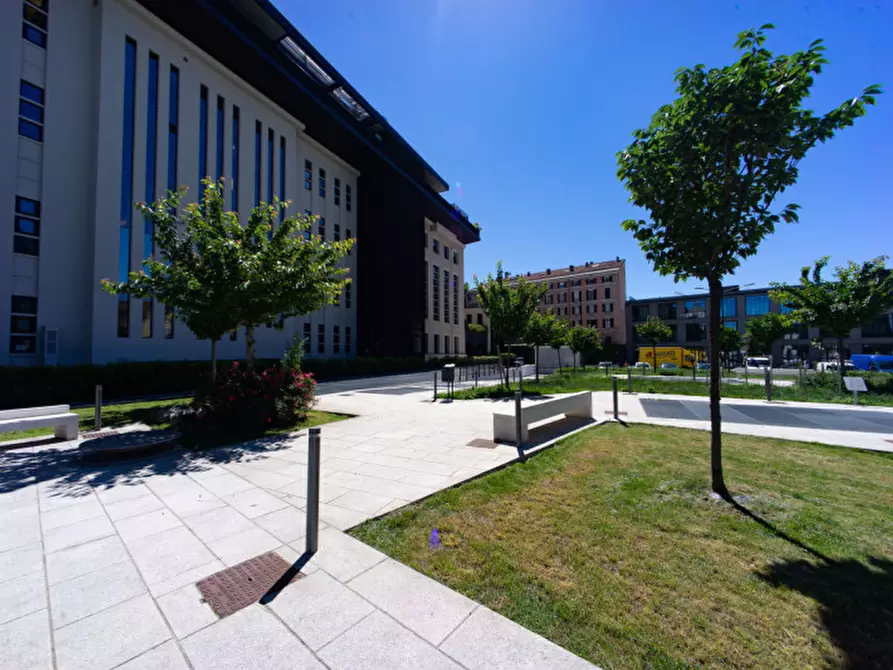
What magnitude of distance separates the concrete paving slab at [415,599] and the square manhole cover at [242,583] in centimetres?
59

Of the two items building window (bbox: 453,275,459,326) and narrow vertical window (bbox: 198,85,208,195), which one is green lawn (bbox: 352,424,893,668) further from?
building window (bbox: 453,275,459,326)

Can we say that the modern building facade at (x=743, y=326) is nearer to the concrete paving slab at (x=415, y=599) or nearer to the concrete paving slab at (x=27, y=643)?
the concrete paving slab at (x=415, y=599)

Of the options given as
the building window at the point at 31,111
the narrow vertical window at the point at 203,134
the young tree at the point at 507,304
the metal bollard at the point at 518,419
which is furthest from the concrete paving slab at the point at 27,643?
the narrow vertical window at the point at 203,134

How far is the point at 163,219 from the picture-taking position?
9.79m

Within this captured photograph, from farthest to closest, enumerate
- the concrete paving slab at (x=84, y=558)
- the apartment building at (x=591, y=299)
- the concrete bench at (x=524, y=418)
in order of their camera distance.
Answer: the apartment building at (x=591, y=299), the concrete bench at (x=524, y=418), the concrete paving slab at (x=84, y=558)

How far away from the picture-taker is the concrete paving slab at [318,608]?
2309 mm

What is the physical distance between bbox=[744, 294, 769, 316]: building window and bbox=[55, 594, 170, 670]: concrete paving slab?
239 feet

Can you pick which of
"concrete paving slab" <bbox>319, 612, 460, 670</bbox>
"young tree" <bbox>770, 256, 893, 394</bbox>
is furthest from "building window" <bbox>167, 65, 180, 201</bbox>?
"young tree" <bbox>770, 256, 893, 394</bbox>

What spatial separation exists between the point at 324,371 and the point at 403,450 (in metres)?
18.5

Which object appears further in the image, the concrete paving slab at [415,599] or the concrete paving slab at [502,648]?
the concrete paving slab at [415,599]

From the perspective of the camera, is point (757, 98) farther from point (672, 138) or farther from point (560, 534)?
point (560, 534)

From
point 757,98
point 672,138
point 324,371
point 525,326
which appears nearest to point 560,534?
point 672,138

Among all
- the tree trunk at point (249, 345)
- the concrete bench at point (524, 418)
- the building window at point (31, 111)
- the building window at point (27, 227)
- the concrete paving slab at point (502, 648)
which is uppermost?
the building window at point (31, 111)

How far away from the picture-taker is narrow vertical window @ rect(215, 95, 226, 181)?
72.3ft
